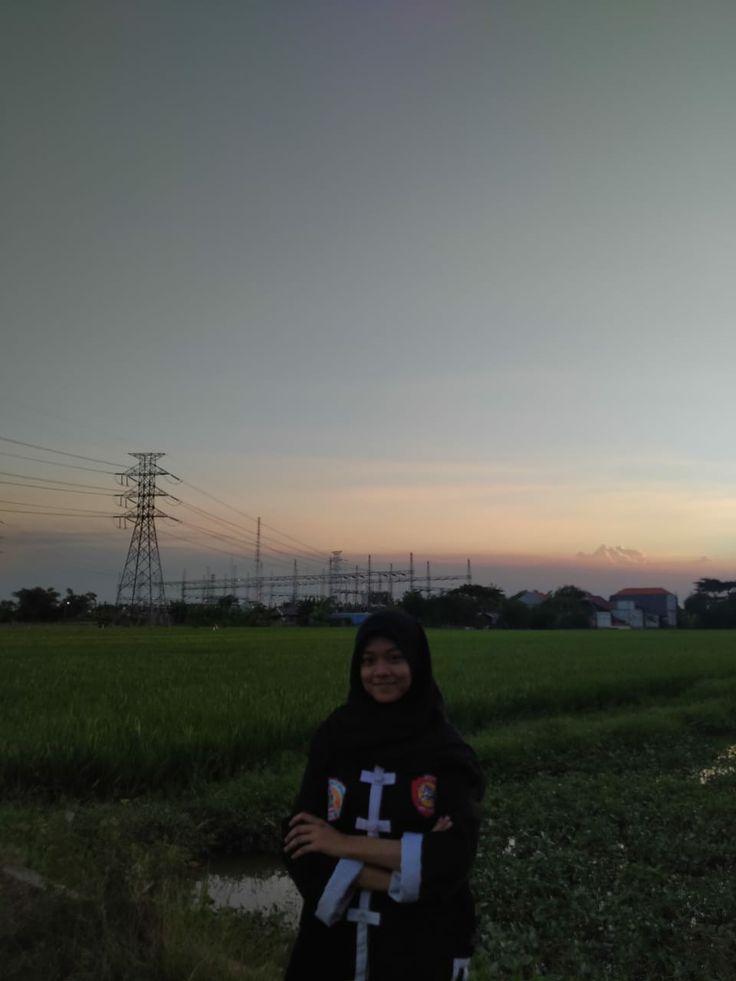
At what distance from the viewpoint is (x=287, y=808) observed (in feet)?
21.6

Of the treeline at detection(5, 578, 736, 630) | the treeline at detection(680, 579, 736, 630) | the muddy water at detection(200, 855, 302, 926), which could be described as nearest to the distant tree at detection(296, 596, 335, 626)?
the treeline at detection(5, 578, 736, 630)

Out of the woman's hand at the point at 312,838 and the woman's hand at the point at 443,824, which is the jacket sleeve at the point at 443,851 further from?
the woman's hand at the point at 312,838

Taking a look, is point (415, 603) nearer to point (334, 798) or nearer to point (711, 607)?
point (711, 607)

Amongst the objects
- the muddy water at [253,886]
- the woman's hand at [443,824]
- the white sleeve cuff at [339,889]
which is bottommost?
the muddy water at [253,886]

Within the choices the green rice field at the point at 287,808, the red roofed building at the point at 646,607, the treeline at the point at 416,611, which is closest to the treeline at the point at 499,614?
the treeline at the point at 416,611

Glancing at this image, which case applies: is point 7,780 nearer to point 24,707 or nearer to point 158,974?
point 24,707

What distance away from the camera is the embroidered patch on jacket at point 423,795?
6.68 feet

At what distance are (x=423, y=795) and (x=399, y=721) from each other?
0.20 metres

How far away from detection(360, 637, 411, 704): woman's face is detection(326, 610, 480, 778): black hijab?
0.05ft

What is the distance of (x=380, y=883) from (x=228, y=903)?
358cm

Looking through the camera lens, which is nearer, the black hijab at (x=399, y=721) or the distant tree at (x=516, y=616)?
the black hijab at (x=399, y=721)

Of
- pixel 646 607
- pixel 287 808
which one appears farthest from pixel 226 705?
pixel 646 607

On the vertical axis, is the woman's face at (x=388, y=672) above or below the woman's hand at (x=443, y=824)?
above

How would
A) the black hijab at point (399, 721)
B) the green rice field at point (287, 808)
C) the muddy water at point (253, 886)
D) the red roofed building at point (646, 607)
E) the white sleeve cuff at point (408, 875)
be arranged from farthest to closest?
the red roofed building at point (646, 607), the muddy water at point (253, 886), the green rice field at point (287, 808), the black hijab at point (399, 721), the white sleeve cuff at point (408, 875)
